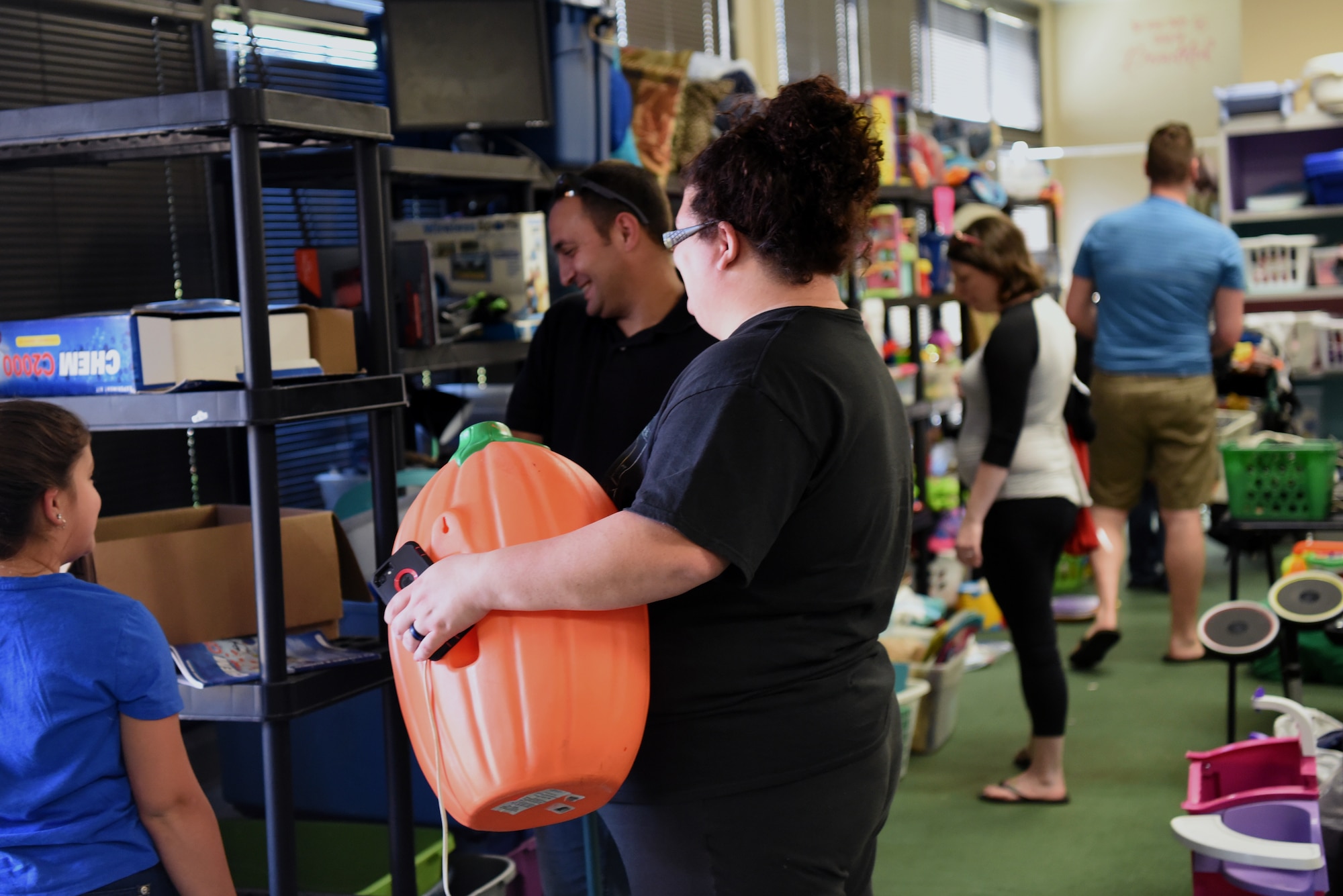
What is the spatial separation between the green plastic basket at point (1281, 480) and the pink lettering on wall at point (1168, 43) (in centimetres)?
660

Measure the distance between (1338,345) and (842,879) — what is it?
555 cm

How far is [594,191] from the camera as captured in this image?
2.31 m

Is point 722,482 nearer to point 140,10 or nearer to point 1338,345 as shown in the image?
point 140,10

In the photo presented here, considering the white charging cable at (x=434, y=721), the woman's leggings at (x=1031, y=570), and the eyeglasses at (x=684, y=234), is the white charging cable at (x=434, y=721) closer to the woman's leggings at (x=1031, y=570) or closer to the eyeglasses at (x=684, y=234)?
the eyeglasses at (x=684, y=234)

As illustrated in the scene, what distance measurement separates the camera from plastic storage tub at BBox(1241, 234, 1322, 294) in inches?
246

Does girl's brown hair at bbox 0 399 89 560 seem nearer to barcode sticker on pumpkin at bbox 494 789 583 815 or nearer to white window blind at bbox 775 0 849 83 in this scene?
barcode sticker on pumpkin at bbox 494 789 583 815

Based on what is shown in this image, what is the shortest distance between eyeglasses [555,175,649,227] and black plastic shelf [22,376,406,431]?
0.67 m

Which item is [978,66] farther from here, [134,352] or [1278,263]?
[134,352]

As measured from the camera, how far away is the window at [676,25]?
16.7 ft

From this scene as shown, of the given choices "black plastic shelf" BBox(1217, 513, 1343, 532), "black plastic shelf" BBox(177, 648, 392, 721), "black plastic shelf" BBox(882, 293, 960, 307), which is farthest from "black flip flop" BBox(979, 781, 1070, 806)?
"black plastic shelf" BBox(882, 293, 960, 307)

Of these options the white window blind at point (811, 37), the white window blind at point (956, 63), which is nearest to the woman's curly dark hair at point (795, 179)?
the white window blind at point (811, 37)

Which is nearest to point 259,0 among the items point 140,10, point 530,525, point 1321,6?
point 140,10

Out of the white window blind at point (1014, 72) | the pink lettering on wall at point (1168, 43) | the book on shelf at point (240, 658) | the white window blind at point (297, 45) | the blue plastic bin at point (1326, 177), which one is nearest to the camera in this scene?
the book on shelf at point (240, 658)

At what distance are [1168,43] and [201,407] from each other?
937cm
